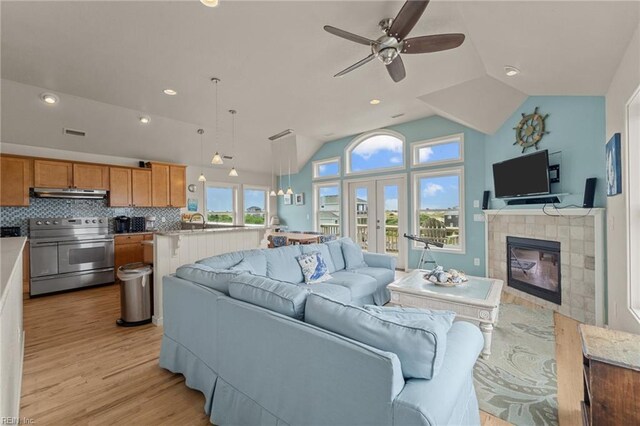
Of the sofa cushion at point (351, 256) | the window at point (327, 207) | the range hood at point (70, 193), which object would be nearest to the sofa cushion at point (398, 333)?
the sofa cushion at point (351, 256)

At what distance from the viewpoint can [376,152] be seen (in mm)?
6590

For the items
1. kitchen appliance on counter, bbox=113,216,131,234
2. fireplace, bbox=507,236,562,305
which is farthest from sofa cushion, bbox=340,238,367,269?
kitchen appliance on counter, bbox=113,216,131,234

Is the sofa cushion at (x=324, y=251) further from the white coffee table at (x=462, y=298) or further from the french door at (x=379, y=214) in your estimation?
the french door at (x=379, y=214)

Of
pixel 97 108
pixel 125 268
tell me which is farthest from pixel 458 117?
pixel 97 108

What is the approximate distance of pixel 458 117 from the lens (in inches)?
182

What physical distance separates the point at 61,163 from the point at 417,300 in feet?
19.2

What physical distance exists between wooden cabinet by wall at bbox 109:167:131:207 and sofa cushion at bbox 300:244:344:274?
156 inches

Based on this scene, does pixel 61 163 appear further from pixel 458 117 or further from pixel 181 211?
pixel 458 117

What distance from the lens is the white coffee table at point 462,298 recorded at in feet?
7.97

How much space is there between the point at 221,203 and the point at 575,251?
7.13 metres

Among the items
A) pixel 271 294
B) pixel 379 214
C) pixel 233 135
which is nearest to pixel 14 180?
pixel 233 135

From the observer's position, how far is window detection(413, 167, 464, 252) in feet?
17.6

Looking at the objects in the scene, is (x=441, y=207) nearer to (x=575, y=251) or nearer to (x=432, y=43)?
(x=575, y=251)

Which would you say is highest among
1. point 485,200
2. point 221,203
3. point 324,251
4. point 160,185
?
point 160,185
